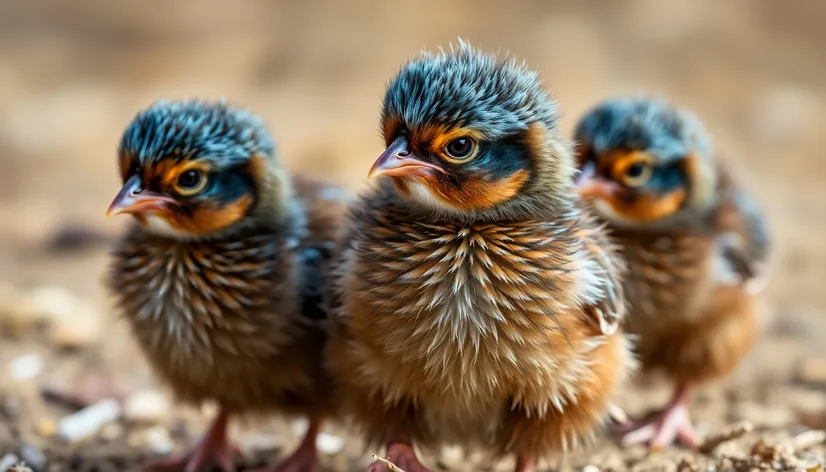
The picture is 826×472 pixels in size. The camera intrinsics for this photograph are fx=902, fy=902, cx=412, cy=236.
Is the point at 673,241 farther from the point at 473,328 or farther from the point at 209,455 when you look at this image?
the point at 209,455

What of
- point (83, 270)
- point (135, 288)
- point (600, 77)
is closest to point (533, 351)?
point (135, 288)

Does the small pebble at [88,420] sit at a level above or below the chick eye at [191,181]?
below

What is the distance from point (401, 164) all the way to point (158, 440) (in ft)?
6.92

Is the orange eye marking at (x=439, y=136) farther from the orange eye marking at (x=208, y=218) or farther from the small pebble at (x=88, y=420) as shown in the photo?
the small pebble at (x=88, y=420)

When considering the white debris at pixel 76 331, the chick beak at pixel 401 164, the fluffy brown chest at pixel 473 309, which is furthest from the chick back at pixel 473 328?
the white debris at pixel 76 331

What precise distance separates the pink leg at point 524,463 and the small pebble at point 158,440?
1661 mm

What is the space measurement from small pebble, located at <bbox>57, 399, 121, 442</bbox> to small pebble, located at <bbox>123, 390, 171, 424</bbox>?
58mm

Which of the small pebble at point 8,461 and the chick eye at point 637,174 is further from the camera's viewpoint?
the chick eye at point 637,174

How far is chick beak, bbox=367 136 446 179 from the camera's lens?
261 centimetres

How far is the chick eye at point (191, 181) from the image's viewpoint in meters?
3.13

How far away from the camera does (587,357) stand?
2939 mm

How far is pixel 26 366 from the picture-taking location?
4.52 m

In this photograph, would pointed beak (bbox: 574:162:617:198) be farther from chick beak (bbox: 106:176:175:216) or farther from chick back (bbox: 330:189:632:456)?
chick beak (bbox: 106:176:175:216)

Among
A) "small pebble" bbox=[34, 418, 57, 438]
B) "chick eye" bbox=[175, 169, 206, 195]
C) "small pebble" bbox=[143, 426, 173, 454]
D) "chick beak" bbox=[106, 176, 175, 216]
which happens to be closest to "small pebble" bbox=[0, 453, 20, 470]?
"small pebble" bbox=[34, 418, 57, 438]
